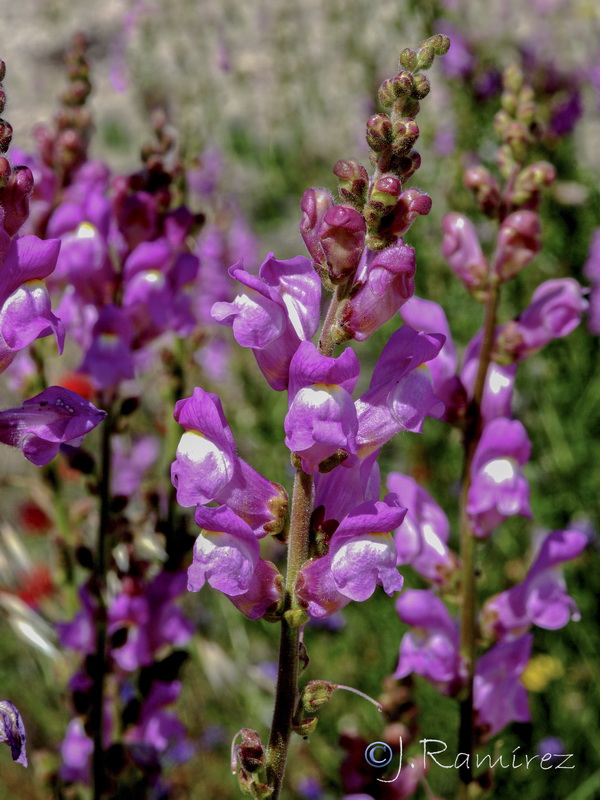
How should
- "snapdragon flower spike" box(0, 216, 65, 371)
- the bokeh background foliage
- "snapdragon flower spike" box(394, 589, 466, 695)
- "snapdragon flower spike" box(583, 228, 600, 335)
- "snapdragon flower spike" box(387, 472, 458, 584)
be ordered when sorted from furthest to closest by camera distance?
"snapdragon flower spike" box(583, 228, 600, 335), the bokeh background foliage, "snapdragon flower spike" box(387, 472, 458, 584), "snapdragon flower spike" box(394, 589, 466, 695), "snapdragon flower spike" box(0, 216, 65, 371)

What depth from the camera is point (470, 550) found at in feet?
5.35

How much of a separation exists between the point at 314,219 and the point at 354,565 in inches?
16.8

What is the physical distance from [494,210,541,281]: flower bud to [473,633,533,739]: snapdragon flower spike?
69 cm

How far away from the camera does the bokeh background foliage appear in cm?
286

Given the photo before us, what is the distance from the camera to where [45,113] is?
5812mm

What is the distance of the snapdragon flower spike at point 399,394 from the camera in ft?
3.73

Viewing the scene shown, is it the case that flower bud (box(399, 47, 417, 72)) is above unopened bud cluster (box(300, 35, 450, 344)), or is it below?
above

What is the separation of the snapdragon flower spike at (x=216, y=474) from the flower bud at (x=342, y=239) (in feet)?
0.72

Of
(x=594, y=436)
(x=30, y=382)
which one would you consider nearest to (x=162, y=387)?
(x=30, y=382)

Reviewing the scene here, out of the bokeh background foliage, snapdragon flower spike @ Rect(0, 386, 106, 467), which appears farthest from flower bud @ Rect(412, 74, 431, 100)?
the bokeh background foliage

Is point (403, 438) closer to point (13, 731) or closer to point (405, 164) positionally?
point (405, 164)

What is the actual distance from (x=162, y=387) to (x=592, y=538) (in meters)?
1.89

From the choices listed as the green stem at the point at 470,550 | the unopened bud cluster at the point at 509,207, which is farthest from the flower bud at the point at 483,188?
the green stem at the point at 470,550

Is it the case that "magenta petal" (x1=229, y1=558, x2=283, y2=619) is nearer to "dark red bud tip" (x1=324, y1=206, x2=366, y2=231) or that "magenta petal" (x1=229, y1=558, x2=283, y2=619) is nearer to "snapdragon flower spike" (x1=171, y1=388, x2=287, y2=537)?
"snapdragon flower spike" (x1=171, y1=388, x2=287, y2=537)
